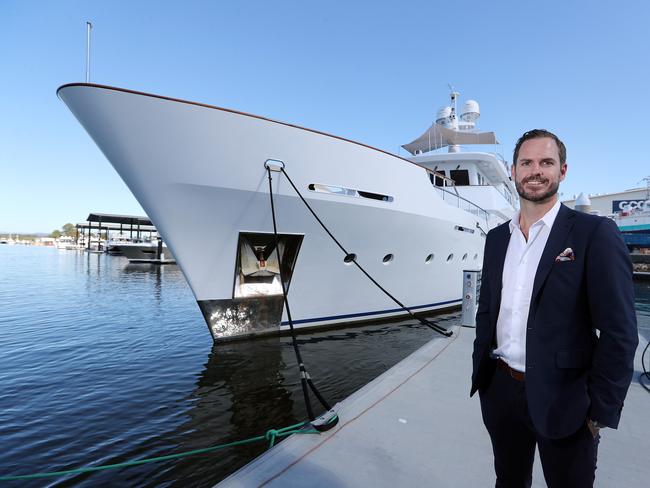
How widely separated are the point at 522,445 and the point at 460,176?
12.6 metres

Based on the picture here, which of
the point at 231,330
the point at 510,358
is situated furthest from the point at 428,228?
the point at 510,358

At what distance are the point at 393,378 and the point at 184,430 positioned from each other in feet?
8.30

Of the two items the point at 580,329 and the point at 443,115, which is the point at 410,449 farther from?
the point at 443,115

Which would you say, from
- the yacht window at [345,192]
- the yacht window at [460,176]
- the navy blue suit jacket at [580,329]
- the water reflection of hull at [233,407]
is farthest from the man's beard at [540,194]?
the yacht window at [460,176]

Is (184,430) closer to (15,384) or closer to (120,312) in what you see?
(15,384)

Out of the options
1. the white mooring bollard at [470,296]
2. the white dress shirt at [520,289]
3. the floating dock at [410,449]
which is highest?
the white dress shirt at [520,289]

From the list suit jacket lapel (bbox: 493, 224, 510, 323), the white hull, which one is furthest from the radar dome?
suit jacket lapel (bbox: 493, 224, 510, 323)

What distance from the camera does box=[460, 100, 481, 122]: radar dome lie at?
17.2 metres

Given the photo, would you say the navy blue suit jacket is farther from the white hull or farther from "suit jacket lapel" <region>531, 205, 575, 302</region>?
the white hull

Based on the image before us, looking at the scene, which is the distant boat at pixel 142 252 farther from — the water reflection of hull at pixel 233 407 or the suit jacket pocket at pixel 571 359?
the suit jacket pocket at pixel 571 359

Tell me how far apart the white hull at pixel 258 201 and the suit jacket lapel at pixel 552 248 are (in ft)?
17.2

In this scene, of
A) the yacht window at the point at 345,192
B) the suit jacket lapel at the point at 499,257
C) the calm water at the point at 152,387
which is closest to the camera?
the suit jacket lapel at the point at 499,257

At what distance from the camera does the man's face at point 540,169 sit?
56.6 inches

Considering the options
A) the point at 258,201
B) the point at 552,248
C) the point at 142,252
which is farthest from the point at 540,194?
the point at 142,252
